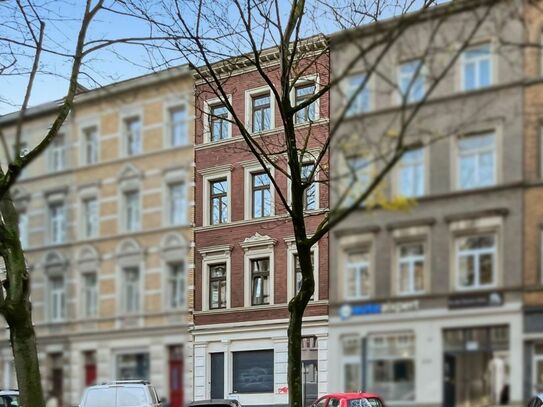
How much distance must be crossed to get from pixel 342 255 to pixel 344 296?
0.18 meters

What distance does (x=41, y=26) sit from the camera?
8.43 metres

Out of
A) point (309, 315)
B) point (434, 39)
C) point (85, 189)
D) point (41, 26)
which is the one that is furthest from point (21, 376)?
point (309, 315)

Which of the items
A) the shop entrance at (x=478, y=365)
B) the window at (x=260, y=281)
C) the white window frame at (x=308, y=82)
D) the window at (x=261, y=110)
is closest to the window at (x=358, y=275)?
the shop entrance at (x=478, y=365)

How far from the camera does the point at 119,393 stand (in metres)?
5.51

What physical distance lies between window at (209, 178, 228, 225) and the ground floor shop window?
19864 millimetres

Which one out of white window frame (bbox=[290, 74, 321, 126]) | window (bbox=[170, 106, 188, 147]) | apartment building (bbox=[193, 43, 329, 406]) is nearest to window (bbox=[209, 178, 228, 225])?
apartment building (bbox=[193, 43, 329, 406])

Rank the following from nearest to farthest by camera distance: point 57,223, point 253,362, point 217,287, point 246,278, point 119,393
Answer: point 57,223
point 119,393
point 253,362
point 246,278
point 217,287

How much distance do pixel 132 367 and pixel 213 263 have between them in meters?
20.3

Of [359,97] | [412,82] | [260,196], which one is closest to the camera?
[412,82]

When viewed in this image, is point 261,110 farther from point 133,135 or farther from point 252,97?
point 133,135

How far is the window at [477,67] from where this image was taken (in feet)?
12.3

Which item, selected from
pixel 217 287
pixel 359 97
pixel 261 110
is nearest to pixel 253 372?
pixel 217 287

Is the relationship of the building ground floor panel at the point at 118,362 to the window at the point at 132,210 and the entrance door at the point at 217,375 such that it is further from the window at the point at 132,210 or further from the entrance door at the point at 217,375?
the entrance door at the point at 217,375

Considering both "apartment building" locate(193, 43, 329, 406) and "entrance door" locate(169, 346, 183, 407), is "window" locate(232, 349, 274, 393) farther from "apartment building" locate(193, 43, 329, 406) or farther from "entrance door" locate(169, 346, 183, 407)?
"entrance door" locate(169, 346, 183, 407)
